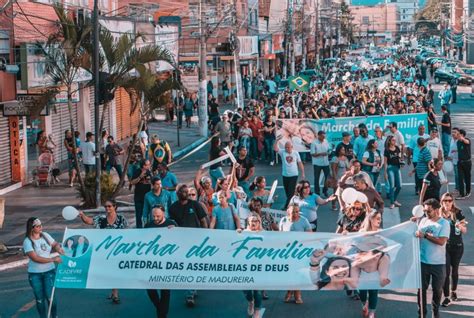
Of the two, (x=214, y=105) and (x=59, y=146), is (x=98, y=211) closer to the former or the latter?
(x=59, y=146)

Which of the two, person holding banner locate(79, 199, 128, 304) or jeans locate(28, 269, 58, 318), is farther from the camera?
person holding banner locate(79, 199, 128, 304)

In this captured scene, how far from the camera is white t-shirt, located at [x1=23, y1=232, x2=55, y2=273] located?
34.6ft

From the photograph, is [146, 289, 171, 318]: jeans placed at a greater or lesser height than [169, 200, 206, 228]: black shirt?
lesser

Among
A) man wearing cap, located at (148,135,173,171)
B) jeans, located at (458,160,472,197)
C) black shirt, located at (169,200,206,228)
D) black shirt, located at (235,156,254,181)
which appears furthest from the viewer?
jeans, located at (458,160,472,197)

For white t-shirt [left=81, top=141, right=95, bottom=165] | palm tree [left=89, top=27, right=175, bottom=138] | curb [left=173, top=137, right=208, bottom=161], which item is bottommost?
curb [left=173, top=137, right=208, bottom=161]

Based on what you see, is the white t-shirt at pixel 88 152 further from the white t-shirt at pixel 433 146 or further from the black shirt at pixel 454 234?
the black shirt at pixel 454 234

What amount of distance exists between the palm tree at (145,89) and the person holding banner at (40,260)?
9619 millimetres

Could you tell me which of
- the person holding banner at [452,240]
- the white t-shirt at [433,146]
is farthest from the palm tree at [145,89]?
the person holding banner at [452,240]

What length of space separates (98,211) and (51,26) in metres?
6.70

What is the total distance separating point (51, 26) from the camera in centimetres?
2417

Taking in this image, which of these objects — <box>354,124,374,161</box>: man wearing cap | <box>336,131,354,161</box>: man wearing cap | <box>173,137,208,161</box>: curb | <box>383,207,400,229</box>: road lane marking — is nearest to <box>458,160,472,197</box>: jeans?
<box>383,207,400,229</box>: road lane marking

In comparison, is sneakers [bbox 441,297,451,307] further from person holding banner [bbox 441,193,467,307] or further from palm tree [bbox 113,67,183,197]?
palm tree [bbox 113,67,183,197]

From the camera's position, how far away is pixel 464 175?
1988 cm

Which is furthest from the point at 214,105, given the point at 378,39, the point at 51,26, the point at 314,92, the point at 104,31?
the point at 378,39
